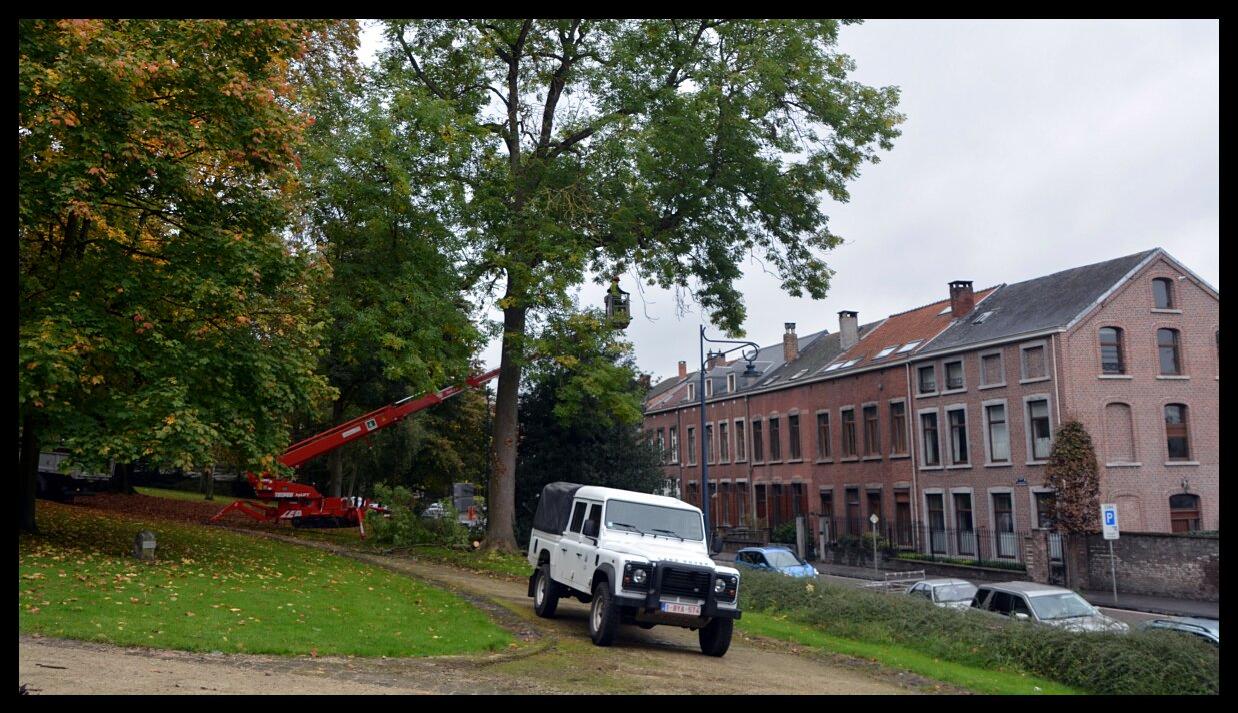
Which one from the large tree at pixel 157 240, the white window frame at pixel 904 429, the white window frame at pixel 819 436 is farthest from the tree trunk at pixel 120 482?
the white window frame at pixel 904 429

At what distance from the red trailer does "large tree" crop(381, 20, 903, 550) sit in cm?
462

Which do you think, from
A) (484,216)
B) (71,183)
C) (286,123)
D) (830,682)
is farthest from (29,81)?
(830,682)

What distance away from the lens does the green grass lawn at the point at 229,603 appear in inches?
473

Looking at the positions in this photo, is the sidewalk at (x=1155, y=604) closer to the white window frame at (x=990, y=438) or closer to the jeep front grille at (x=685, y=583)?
the white window frame at (x=990, y=438)

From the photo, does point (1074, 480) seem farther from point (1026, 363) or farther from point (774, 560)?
point (774, 560)

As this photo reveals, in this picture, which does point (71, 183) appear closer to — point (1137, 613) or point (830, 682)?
point (830, 682)

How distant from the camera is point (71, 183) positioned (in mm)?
15328

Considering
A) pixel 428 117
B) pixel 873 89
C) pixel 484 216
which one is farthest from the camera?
pixel 873 89

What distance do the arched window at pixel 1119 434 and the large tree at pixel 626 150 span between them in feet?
53.9

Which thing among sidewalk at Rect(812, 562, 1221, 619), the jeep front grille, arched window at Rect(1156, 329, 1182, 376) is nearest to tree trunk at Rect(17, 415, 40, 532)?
the jeep front grille

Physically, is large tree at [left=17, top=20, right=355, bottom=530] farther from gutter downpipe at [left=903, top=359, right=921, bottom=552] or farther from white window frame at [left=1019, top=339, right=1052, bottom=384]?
gutter downpipe at [left=903, top=359, right=921, bottom=552]

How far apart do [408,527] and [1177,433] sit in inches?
1136

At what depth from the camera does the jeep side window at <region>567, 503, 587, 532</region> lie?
16109 mm

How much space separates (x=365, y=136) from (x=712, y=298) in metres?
10.5
